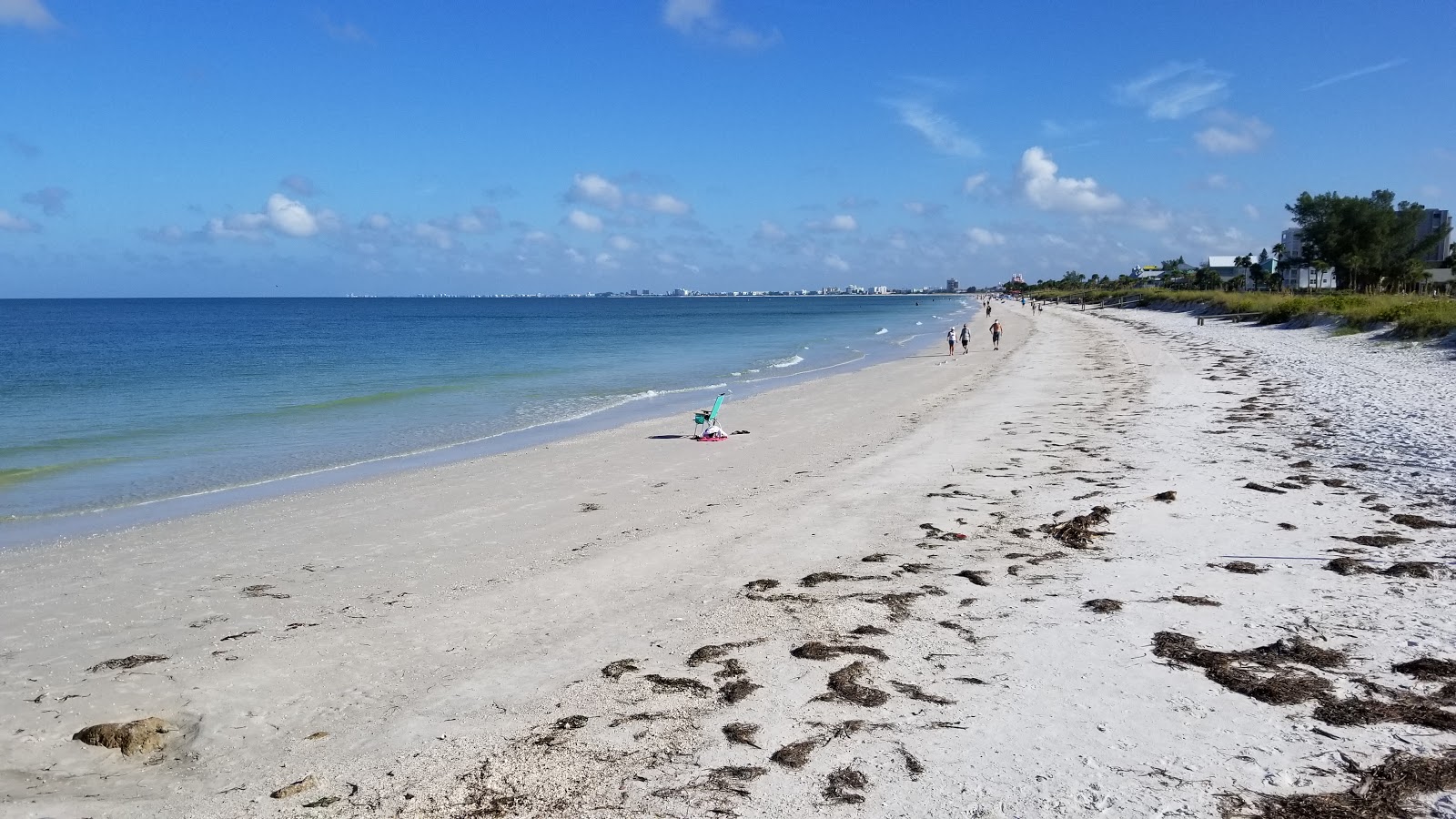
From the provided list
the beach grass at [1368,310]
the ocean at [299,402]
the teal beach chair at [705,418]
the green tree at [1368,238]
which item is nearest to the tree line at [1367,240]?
the green tree at [1368,238]

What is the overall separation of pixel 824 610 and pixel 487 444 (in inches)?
480

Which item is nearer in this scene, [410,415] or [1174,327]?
[410,415]

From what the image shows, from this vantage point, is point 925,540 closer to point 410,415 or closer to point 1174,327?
point 410,415

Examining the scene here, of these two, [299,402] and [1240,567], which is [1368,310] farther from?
[299,402]

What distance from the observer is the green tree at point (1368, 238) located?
6469 centimetres

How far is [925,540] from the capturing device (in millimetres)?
8641

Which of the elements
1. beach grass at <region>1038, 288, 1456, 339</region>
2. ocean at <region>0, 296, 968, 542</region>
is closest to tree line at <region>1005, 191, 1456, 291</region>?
beach grass at <region>1038, 288, 1456, 339</region>

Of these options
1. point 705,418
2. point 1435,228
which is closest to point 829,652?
point 705,418

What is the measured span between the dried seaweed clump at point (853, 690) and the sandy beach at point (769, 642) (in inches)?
1.1

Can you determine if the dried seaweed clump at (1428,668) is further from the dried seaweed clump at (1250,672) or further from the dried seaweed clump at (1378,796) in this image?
the dried seaweed clump at (1378,796)

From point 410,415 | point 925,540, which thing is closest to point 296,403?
point 410,415

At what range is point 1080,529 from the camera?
855cm

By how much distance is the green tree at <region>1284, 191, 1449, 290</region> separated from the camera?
212 ft

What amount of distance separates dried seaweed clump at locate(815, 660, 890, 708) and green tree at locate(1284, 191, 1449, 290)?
74398mm
